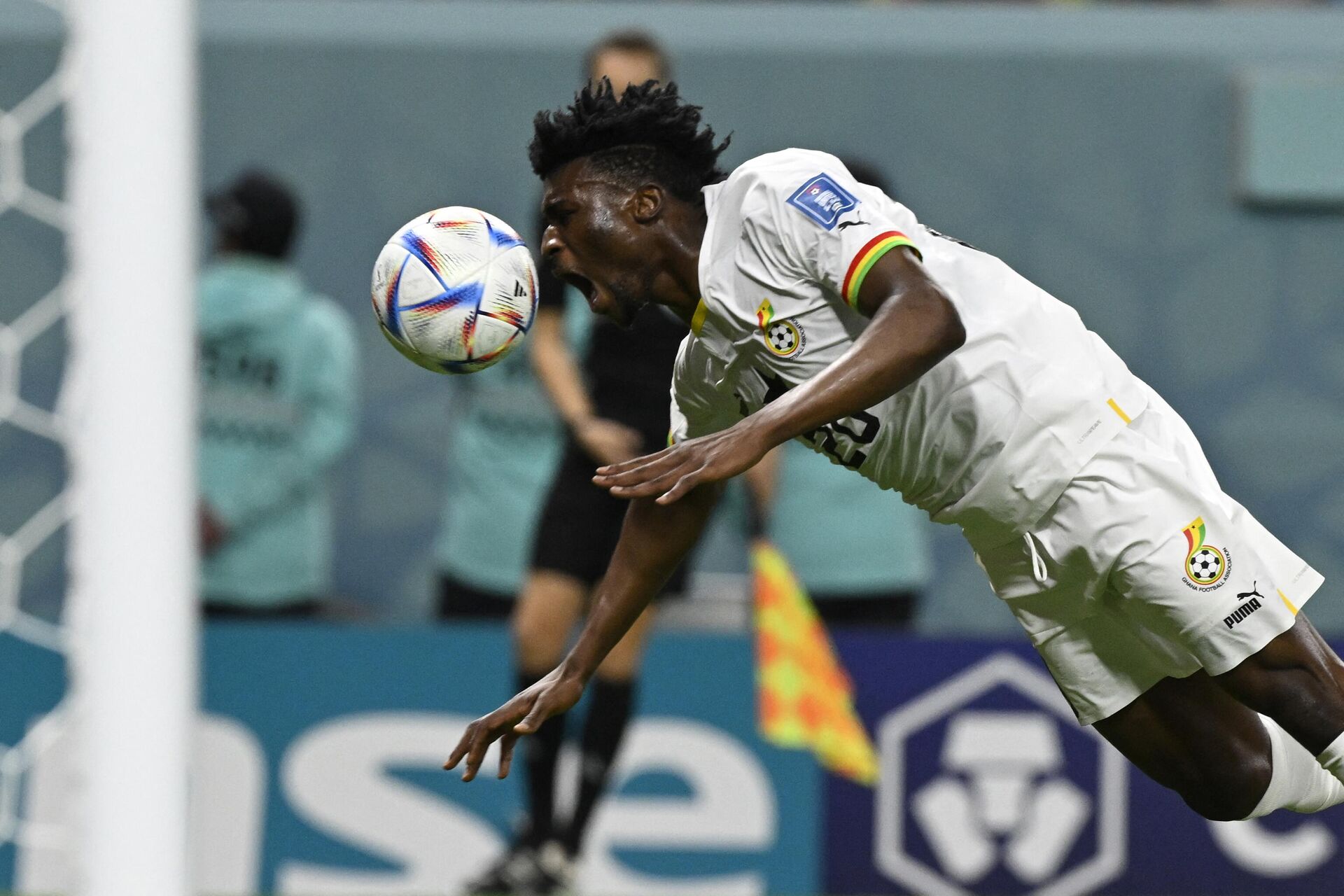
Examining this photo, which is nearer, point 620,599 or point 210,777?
point 620,599

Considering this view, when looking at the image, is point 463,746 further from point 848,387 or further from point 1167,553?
point 1167,553

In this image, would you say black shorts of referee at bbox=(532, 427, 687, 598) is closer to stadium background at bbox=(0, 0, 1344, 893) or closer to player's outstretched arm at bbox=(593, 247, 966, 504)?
stadium background at bbox=(0, 0, 1344, 893)

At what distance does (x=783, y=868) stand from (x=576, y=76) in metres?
3.38

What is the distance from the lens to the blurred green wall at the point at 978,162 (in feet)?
25.4

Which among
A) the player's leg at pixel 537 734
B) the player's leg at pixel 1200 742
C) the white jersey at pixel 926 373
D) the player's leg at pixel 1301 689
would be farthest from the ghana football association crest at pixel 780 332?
the player's leg at pixel 537 734

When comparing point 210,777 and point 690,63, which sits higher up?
→ point 690,63

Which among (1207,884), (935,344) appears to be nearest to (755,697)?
(1207,884)

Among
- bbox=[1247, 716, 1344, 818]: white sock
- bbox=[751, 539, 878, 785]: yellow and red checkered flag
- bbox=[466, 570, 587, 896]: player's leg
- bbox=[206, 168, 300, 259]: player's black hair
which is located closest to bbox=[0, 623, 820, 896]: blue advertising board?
bbox=[751, 539, 878, 785]: yellow and red checkered flag

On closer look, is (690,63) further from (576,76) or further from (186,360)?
(186,360)

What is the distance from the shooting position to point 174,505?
376 centimetres

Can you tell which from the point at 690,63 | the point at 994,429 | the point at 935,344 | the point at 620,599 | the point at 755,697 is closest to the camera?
the point at 935,344

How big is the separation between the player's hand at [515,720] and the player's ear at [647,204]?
0.84 meters

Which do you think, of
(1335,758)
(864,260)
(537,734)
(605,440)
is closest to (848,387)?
(864,260)

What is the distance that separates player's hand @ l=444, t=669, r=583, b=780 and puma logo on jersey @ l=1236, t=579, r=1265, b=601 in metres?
1.15
